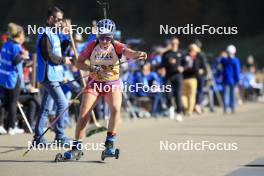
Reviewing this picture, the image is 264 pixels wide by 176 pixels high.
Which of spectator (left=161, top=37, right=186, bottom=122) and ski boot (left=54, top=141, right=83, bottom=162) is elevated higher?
spectator (left=161, top=37, right=186, bottom=122)

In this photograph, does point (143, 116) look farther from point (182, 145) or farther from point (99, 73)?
point (99, 73)

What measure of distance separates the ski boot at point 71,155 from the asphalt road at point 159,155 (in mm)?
96

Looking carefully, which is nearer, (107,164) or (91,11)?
(107,164)

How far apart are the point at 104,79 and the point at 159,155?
1411 mm

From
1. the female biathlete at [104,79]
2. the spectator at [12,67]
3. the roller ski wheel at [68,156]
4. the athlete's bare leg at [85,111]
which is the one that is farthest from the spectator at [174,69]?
the roller ski wheel at [68,156]

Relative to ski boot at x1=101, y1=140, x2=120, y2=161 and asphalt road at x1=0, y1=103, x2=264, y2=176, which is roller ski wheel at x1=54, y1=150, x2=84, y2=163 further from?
ski boot at x1=101, y1=140, x2=120, y2=161

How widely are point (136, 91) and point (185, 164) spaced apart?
10673mm

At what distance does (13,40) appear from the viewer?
49.9 ft

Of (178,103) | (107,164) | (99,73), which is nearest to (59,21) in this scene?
(99,73)

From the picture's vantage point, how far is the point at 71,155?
36.3ft

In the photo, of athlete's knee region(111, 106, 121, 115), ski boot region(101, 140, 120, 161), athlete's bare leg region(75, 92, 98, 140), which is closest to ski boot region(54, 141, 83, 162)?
athlete's bare leg region(75, 92, 98, 140)

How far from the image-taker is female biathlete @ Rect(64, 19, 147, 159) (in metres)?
11.1

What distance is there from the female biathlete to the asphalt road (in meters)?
0.33

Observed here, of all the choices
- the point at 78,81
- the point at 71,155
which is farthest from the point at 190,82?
the point at 71,155
